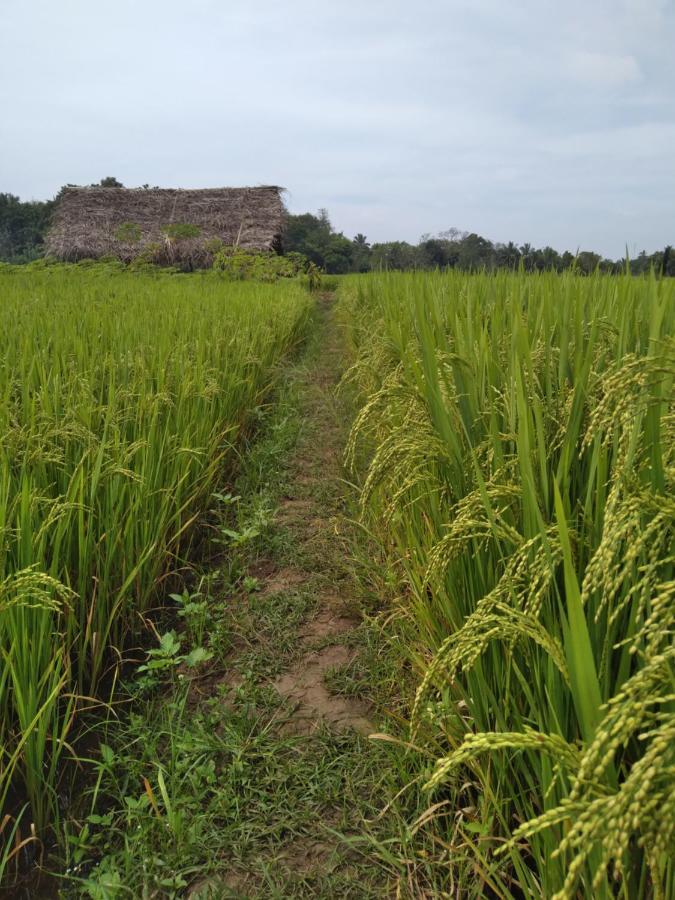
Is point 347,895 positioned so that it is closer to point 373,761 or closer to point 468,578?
point 373,761

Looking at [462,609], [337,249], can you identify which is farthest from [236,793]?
[337,249]

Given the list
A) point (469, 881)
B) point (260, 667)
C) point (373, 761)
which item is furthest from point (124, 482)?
point (469, 881)

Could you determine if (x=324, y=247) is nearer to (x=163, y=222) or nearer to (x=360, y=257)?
(x=360, y=257)

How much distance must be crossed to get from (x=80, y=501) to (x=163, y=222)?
20.0 m

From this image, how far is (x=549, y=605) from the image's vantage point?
1.03 meters

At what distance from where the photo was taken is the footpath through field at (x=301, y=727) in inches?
48.5

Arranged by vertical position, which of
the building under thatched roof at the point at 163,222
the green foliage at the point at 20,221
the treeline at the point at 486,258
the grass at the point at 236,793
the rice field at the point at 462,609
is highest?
the green foliage at the point at 20,221

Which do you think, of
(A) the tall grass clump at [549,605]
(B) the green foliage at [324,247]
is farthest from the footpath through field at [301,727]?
(B) the green foliage at [324,247]

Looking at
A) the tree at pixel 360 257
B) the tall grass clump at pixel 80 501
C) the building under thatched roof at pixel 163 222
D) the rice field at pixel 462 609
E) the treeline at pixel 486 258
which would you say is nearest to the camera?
the rice field at pixel 462 609

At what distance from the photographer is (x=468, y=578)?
1.39 m

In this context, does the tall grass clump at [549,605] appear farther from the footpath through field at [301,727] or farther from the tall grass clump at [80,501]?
the tall grass clump at [80,501]

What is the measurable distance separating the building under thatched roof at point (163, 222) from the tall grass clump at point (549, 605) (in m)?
17.8

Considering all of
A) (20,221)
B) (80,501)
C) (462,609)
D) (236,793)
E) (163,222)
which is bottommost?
(236,793)

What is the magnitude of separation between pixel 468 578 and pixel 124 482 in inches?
46.2
